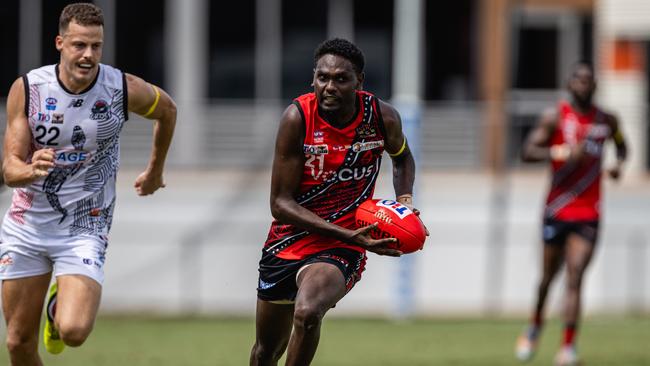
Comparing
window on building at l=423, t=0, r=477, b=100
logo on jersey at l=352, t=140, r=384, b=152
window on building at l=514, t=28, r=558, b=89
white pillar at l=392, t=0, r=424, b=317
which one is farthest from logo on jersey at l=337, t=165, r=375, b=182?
window on building at l=514, t=28, r=558, b=89

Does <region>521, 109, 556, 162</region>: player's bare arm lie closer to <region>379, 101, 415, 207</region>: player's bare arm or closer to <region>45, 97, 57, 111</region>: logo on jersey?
<region>379, 101, 415, 207</region>: player's bare arm

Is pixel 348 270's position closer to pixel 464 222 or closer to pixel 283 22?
pixel 464 222

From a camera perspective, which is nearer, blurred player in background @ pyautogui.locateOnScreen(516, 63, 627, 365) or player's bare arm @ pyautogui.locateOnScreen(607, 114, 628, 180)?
blurred player in background @ pyautogui.locateOnScreen(516, 63, 627, 365)

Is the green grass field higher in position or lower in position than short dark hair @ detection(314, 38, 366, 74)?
lower

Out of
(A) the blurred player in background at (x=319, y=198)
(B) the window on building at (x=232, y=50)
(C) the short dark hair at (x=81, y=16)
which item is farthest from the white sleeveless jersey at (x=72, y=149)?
(B) the window on building at (x=232, y=50)

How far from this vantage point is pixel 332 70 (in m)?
7.29

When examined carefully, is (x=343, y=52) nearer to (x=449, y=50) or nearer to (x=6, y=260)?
(x=6, y=260)

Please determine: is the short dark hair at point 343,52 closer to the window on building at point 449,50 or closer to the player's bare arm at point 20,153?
the player's bare arm at point 20,153

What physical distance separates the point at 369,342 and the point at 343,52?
7343 mm

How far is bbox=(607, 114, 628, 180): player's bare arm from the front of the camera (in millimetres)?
12391

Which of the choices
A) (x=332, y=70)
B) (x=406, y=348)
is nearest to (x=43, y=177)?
(x=332, y=70)

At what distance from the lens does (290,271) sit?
761 cm

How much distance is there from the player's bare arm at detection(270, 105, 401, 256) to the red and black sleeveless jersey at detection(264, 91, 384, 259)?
6 centimetres

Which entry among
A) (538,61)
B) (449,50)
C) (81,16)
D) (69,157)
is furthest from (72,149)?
(538,61)
